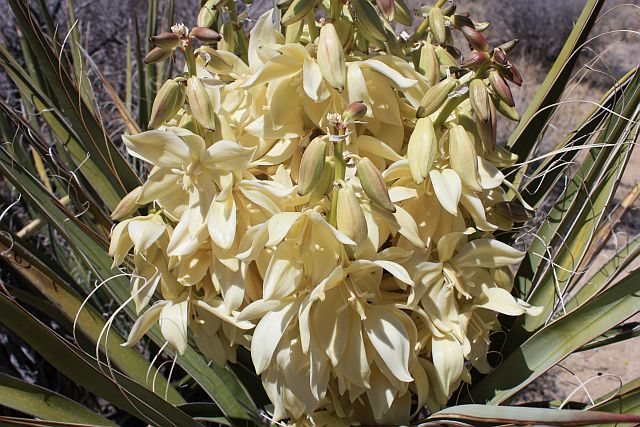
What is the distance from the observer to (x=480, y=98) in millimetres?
536

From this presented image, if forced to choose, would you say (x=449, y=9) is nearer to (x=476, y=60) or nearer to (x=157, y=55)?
(x=476, y=60)

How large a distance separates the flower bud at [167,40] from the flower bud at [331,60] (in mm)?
138

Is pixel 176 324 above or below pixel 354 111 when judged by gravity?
below

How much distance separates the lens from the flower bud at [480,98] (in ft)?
1.76

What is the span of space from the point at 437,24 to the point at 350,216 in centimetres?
24

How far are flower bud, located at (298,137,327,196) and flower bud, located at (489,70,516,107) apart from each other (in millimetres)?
158

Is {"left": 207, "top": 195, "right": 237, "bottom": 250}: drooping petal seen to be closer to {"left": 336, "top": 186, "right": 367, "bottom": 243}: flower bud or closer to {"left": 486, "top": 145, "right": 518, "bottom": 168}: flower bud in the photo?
{"left": 336, "top": 186, "right": 367, "bottom": 243}: flower bud

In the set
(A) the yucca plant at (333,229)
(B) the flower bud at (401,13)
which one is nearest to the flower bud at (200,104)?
(A) the yucca plant at (333,229)

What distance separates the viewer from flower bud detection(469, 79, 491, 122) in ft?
1.76

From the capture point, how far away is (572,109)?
3984mm

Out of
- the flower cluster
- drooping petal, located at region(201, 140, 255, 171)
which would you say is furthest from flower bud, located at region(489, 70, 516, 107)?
drooping petal, located at region(201, 140, 255, 171)

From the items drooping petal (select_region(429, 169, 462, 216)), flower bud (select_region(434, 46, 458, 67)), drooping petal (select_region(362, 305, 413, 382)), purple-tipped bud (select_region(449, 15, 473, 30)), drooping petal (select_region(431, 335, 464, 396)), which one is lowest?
drooping petal (select_region(431, 335, 464, 396))

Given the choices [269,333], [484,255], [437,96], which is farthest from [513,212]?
[269,333]

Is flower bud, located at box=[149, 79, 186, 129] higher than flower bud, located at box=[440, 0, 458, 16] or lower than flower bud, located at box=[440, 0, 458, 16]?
higher
